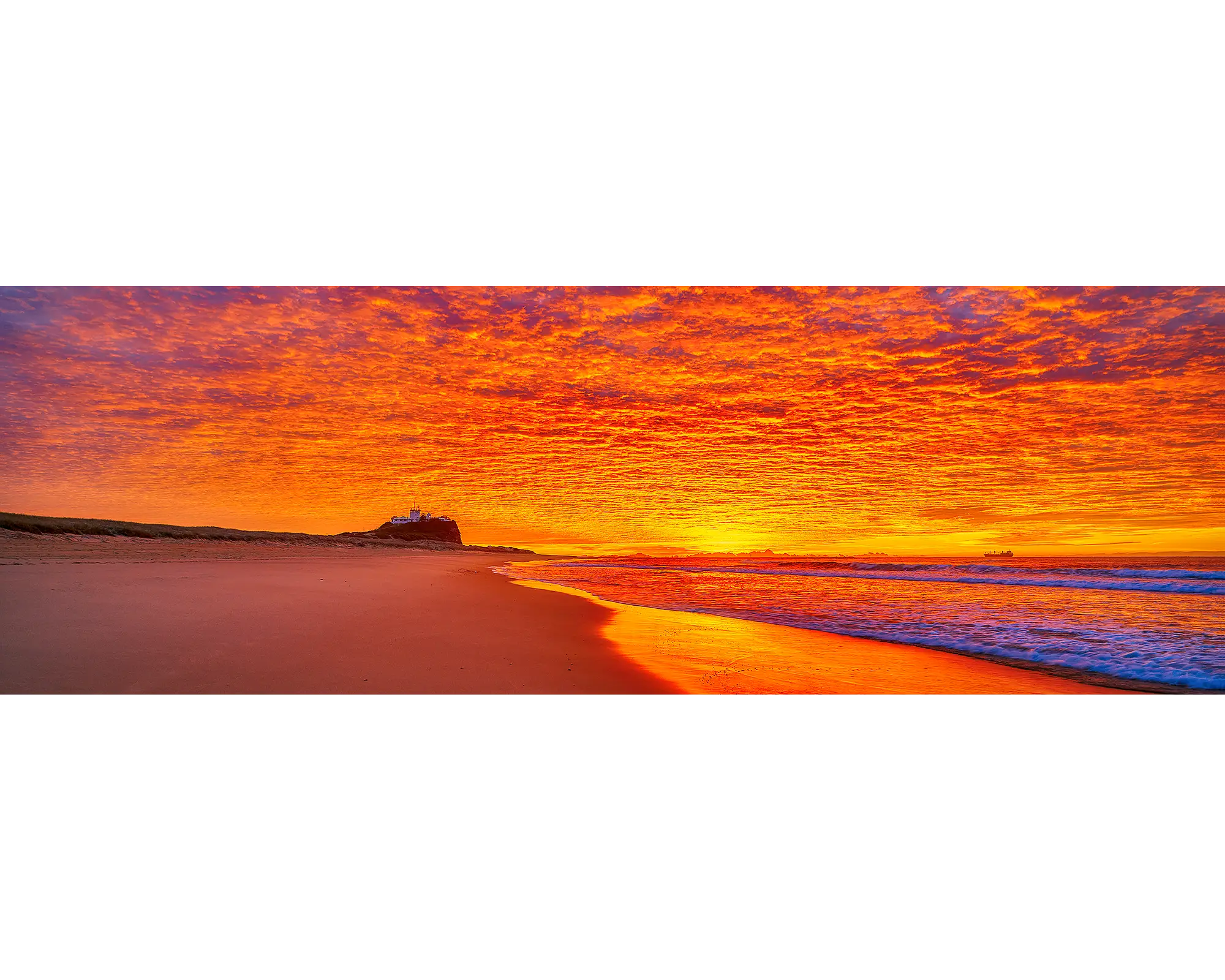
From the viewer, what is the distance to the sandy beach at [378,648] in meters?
4.36

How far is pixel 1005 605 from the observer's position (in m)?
8.42

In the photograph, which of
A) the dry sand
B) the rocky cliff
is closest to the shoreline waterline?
the dry sand

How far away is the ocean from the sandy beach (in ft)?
2.19

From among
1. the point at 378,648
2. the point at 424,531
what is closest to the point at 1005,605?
the point at 378,648

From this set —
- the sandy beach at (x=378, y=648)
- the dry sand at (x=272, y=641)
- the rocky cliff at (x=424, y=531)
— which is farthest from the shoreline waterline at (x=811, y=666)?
the rocky cliff at (x=424, y=531)

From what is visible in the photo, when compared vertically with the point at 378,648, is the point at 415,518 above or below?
above

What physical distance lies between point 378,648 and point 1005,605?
820 cm

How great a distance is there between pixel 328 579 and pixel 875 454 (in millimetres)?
8050

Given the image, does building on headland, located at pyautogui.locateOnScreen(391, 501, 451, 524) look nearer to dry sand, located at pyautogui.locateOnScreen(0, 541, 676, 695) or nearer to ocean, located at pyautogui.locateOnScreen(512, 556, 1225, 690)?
dry sand, located at pyautogui.locateOnScreen(0, 541, 676, 695)

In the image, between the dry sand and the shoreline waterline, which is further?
the shoreline waterline

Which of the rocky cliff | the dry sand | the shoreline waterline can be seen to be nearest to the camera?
the dry sand

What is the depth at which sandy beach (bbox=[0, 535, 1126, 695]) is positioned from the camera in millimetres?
4363

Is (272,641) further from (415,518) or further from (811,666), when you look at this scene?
(811,666)

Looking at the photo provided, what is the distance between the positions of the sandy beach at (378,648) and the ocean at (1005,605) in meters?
0.67
